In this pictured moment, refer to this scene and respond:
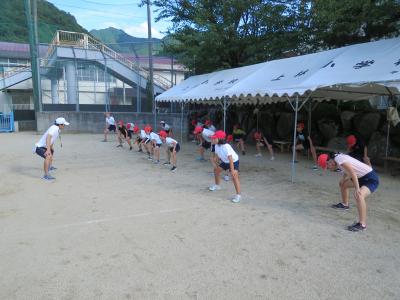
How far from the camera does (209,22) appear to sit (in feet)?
48.1

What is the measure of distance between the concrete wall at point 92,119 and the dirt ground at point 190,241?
12.3 metres

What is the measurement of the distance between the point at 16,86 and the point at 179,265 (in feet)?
85.1

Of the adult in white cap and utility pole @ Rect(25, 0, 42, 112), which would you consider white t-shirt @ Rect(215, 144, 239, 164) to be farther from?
utility pole @ Rect(25, 0, 42, 112)

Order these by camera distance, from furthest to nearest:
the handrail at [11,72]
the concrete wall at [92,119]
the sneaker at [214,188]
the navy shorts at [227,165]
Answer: the handrail at [11,72]
the concrete wall at [92,119]
the sneaker at [214,188]
the navy shorts at [227,165]

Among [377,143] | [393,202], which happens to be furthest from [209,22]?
[393,202]

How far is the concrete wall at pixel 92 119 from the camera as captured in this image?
19.1 m

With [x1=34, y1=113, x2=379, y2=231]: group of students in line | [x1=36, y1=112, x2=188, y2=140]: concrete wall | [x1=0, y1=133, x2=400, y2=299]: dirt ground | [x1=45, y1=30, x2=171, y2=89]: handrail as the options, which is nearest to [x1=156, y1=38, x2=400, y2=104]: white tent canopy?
[x1=34, y1=113, x2=379, y2=231]: group of students in line

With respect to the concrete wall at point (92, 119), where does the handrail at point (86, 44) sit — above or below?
above

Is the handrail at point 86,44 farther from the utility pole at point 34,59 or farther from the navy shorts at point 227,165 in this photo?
the navy shorts at point 227,165

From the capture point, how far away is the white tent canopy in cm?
683

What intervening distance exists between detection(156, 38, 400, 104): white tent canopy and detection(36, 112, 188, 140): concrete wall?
817 cm

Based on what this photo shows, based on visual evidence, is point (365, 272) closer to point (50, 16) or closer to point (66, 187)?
point (66, 187)

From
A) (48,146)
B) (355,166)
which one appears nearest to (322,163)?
(355,166)

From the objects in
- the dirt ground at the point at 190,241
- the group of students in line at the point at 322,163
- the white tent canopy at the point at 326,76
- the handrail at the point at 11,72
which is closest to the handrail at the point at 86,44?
the handrail at the point at 11,72
